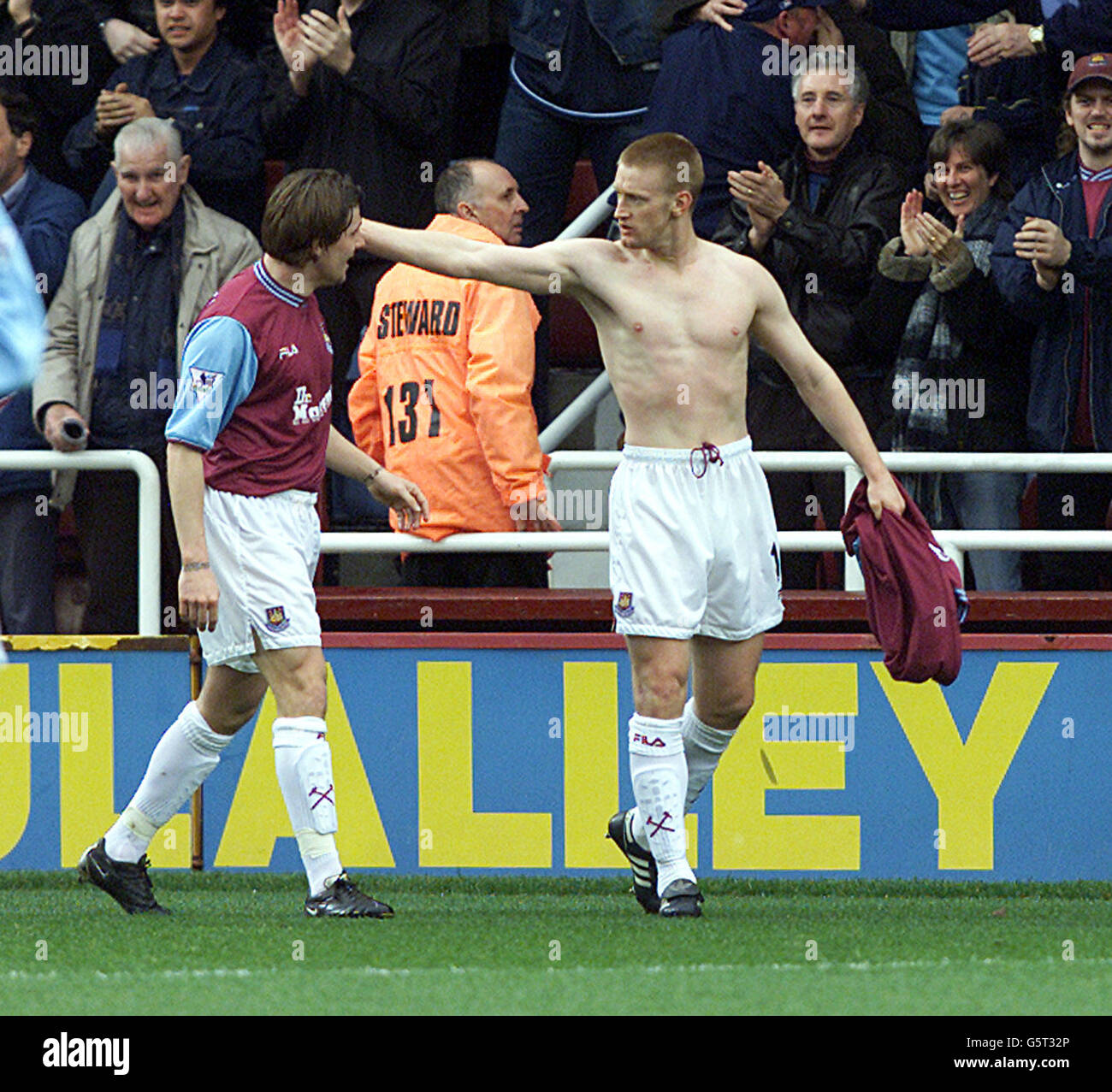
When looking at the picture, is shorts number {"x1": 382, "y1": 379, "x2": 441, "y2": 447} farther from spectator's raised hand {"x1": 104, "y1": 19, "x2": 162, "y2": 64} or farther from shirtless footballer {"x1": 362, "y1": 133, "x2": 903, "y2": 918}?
spectator's raised hand {"x1": 104, "y1": 19, "x2": 162, "y2": 64}

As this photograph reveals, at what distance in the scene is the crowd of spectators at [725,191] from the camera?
7793mm

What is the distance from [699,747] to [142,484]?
7.62 ft

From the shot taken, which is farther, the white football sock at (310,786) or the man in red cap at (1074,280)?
the man in red cap at (1074,280)

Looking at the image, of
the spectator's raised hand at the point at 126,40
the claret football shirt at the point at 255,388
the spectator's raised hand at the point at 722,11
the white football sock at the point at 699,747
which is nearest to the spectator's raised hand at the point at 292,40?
the spectator's raised hand at the point at 126,40

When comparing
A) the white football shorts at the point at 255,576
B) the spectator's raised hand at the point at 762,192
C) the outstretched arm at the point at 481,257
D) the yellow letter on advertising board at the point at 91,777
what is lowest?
the yellow letter on advertising board at the point at 91,777

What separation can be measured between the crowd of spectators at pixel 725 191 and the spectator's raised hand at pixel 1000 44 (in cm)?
1

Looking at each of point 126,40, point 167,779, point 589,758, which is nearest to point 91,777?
point 167,779

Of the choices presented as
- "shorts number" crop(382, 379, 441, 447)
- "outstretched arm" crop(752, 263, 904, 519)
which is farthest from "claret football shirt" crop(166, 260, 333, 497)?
"shorts number" crop(382, 379, 441, 447)

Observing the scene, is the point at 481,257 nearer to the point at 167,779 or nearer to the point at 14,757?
the point at 167,779

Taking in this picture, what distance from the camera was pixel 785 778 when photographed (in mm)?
7688

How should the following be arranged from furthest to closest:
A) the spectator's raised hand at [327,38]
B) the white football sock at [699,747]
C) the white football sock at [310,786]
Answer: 1. the spectator's raised hand at [327,38]
2. the white football sock at [699,747]
3. the white football sock at [310,786]

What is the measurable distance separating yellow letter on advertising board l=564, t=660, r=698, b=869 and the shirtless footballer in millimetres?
1209

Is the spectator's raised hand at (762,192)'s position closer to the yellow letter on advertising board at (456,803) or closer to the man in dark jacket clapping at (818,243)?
the man in dark jacket clapping at (818,243)
